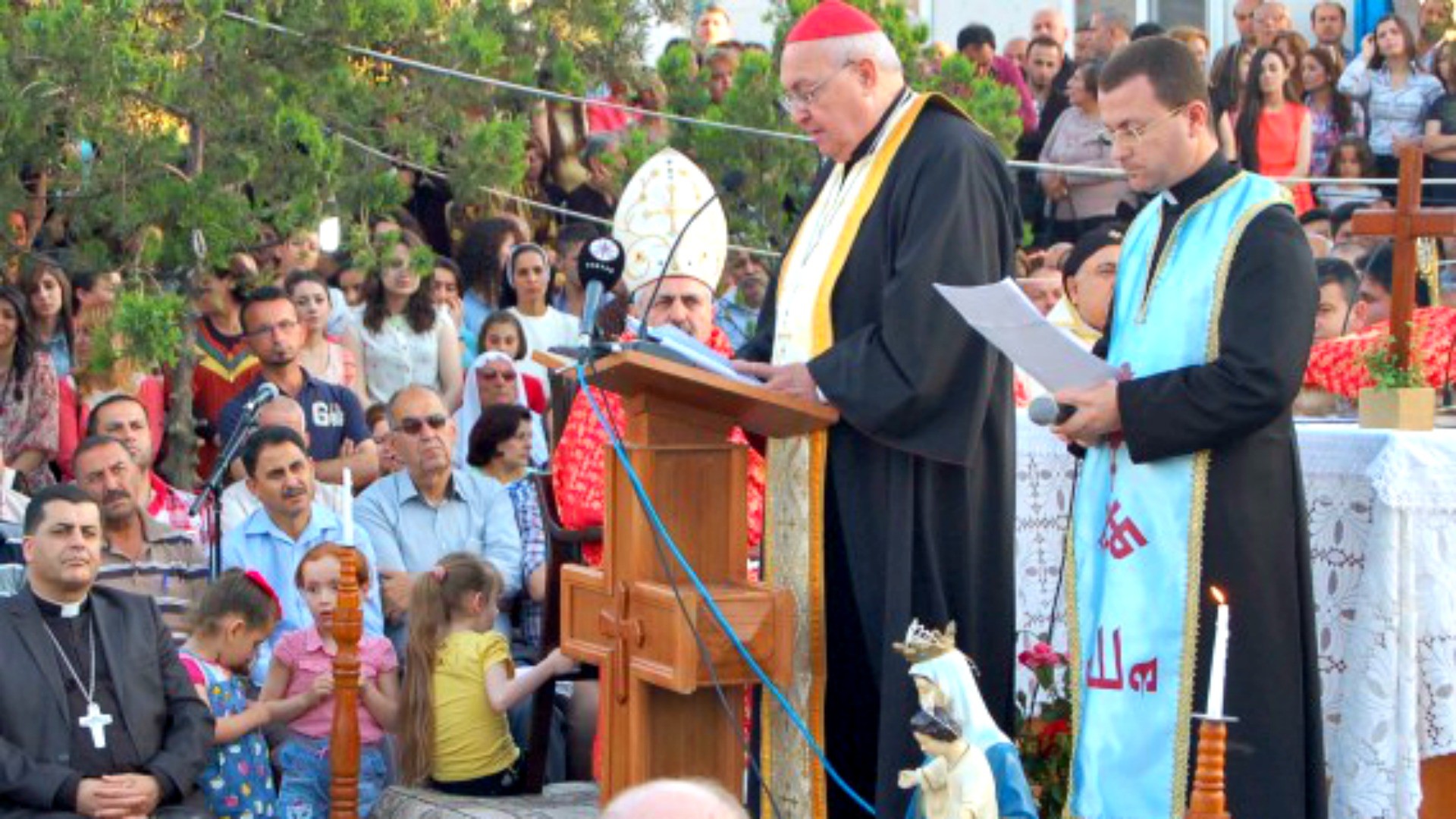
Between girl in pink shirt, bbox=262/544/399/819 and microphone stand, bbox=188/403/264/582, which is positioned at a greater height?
microphone stand, bbox=188/403/264/582

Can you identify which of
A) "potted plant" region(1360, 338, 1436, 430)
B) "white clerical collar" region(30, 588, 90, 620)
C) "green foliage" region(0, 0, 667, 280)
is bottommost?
"white clerical collar" region(30, 588, 90, 620)

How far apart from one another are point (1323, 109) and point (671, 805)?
12.6 m

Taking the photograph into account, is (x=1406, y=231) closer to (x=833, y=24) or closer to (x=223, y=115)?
(x=833, y=24)

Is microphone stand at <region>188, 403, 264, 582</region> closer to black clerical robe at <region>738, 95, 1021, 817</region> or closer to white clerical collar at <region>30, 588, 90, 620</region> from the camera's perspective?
white clerical collar at <region>30, 588, 90, 620</region>

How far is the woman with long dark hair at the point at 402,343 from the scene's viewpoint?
37.6ft

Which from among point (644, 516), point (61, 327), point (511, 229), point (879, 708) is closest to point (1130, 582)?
point (879, 708)

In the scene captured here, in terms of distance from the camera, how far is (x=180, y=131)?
993 cm

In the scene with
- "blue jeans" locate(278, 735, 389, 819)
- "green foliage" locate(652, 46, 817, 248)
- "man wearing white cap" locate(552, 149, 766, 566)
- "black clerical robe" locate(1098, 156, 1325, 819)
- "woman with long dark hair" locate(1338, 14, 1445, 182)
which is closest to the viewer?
"black clerical robe" locate(1098, 156, 1325, 819)

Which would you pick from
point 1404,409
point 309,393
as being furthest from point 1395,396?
point 309,393

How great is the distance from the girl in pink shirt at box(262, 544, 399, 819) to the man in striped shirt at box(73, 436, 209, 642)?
531 millimetres

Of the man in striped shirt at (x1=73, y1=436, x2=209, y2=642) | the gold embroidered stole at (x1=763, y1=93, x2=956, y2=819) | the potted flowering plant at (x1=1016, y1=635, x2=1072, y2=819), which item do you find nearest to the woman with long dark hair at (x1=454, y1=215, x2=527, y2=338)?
the man in striped shirt at (x1=73, y1=436, x2=209, y2=642)

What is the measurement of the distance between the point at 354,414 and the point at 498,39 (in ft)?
5.15

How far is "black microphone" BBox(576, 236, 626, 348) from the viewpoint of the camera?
5.89 meters

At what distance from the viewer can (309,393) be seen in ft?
33.9
